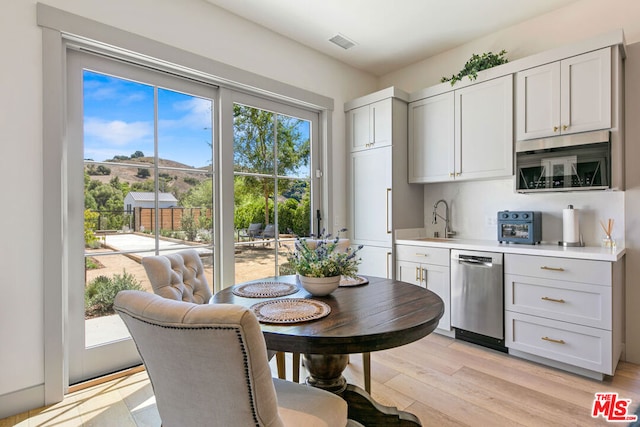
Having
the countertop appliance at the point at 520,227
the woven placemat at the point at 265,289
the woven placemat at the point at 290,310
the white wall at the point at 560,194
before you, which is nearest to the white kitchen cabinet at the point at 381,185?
the white wall at the point at 560,194

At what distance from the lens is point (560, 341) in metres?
2.40

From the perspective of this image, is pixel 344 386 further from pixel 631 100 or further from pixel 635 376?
pixel 631 100

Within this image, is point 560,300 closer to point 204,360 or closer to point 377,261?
point 377,261

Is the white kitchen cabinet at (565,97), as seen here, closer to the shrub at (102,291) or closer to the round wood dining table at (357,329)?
the round wood dining table at (357,329)

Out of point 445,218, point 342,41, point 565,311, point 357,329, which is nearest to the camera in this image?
point 357,329

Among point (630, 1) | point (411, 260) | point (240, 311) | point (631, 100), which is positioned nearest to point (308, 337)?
point (240, 311)

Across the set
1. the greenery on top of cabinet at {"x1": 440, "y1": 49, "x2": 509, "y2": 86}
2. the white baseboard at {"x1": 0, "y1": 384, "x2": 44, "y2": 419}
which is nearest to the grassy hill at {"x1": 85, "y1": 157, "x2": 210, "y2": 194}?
the white baseboard at {"x1": 0, "y1": 384, "x2": 44, "y2": 419}

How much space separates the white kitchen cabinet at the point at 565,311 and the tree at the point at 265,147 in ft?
7.03

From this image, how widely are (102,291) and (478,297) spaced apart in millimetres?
2892

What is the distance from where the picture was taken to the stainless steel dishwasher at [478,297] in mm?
2703

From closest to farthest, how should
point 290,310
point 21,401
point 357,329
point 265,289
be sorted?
point 357,329 → point 290,310 → point 265,289 → point 21,401

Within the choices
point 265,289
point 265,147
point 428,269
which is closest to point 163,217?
point 265,147

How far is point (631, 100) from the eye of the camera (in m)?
2.55

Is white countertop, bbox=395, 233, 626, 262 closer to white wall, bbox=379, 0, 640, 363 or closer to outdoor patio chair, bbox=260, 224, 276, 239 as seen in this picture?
white wall, bbox=379, 0, 640, 363
